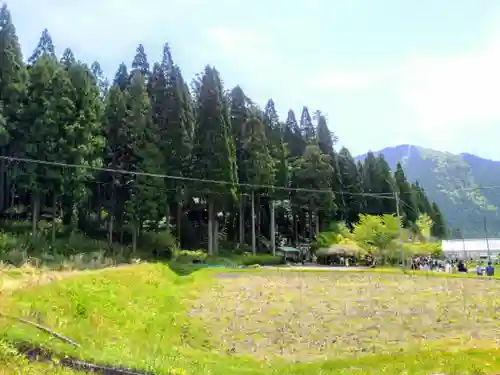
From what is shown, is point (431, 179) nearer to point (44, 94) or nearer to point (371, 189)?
point (371, 189)

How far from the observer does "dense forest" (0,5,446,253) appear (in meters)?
24.7

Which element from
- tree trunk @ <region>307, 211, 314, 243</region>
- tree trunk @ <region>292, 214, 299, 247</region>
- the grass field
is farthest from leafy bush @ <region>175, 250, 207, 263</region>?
tree trunk @ <region>307, 211, 314, 243</region>

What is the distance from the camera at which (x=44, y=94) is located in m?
25.0

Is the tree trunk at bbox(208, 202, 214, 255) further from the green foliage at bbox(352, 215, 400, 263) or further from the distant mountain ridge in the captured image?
the distant mountain ridge

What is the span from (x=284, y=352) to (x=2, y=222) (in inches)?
934

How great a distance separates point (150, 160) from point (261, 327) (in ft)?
68.8

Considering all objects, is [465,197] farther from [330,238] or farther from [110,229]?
[110,229]

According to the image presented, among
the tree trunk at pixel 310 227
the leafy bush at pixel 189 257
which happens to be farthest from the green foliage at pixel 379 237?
the leafy bush at pixel 189 257

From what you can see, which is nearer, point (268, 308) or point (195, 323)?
point (195, 323)

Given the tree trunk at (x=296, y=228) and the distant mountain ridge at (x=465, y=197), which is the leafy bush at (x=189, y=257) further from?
the distant mountain ridge at (x=465, y=197)

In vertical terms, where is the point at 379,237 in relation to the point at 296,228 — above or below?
below

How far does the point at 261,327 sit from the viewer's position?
1044 centimetres

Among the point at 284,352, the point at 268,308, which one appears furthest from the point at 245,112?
the point at 284,352

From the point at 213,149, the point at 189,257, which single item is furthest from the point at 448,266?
the point at 213,149
